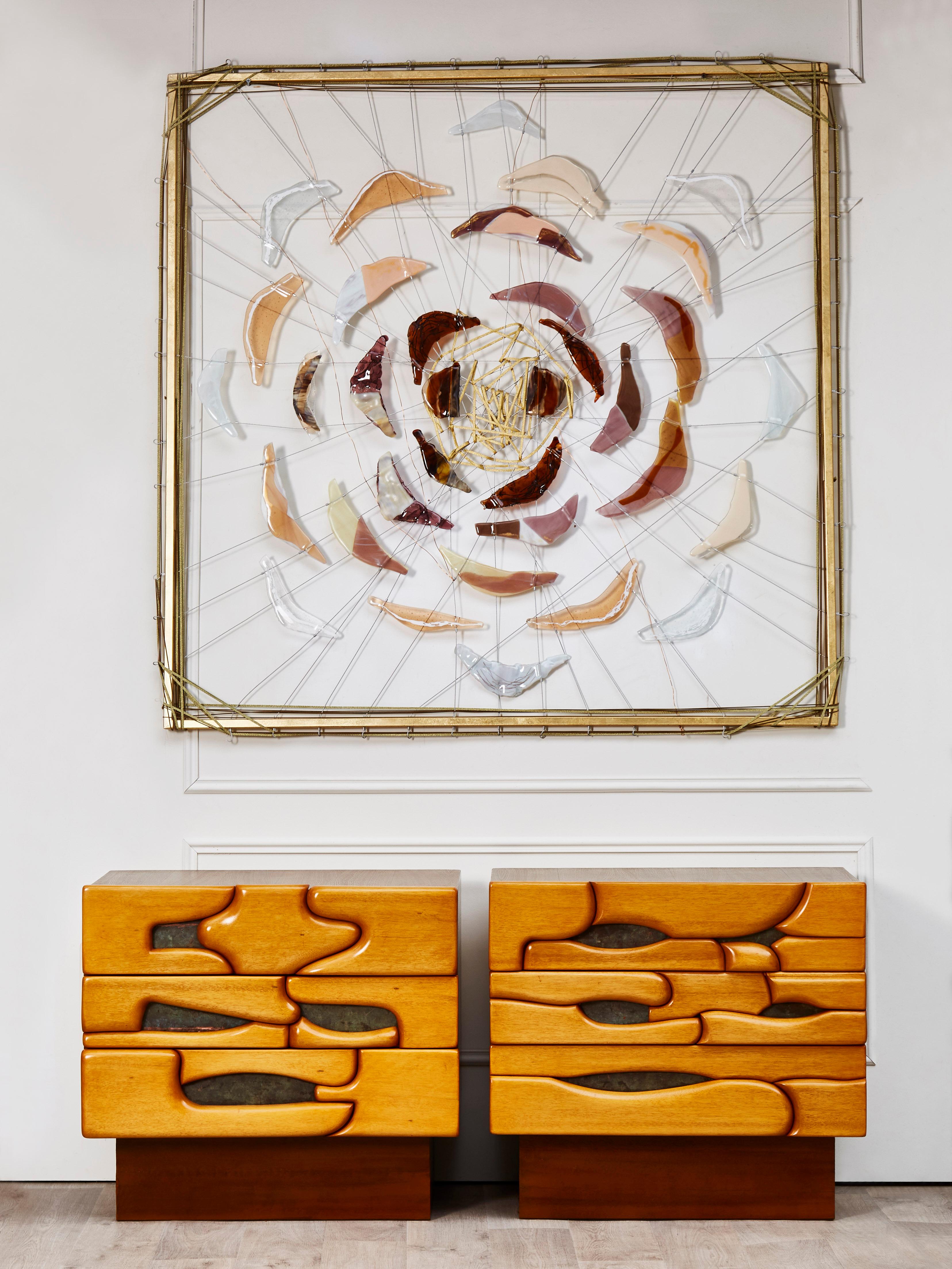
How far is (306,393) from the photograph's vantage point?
210 cm

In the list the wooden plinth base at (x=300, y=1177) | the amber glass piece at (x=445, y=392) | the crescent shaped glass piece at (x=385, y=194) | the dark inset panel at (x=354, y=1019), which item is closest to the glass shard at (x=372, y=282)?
the crescent shaped glass piece at (x=385, y=194)

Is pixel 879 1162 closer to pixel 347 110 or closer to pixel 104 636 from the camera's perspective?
pixel 104 636

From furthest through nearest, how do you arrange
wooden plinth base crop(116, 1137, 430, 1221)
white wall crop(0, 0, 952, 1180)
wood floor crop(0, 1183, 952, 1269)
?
white wall crop(0, 0, 952, 1180) → wooden plinth base crop(116, 1137, 430, 1221) → wood floor crop(0, 1183, 952, 1269)

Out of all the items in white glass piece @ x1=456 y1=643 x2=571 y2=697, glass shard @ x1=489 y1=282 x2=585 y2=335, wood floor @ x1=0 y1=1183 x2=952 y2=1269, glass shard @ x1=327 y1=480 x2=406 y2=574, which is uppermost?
glass shard @ x1=489 y1=282 x2=585 y2=335

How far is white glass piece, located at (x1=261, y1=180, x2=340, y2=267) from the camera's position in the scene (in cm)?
211

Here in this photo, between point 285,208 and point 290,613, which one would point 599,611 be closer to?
point 290,613

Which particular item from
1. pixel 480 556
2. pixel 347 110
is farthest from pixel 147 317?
pixel 480 556

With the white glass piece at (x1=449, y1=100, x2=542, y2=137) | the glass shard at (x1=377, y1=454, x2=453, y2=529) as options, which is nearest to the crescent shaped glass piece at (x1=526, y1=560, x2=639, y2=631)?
the glass shard at (x1=377, y1=454, x2=453, y2=529)

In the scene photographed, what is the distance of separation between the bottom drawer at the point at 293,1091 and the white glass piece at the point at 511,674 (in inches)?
28.5

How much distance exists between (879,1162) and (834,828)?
0.71m

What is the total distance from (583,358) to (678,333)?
0.21 meters

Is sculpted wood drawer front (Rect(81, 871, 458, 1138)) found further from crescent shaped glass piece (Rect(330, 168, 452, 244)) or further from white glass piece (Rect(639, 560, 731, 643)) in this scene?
crescent shaped glass piece (Rect(330, 168, 452, 244))

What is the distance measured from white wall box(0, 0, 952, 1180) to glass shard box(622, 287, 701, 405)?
0.35 meters

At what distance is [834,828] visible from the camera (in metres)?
2.09
